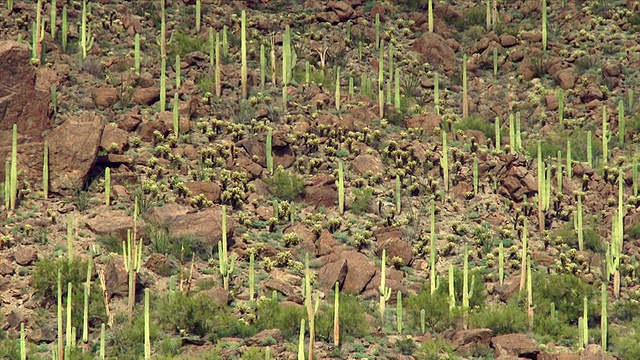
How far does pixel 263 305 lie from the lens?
97.1 ft

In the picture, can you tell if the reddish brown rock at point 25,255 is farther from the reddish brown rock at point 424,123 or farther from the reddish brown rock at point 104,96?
the reddish brown rock at point 424,123

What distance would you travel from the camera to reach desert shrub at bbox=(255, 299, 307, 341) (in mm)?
28969

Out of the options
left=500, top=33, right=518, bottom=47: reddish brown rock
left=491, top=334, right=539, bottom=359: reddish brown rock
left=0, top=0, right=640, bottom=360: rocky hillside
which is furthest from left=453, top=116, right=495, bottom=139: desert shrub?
left=491, top=334, right=539, bottom=359: reddish brown rock

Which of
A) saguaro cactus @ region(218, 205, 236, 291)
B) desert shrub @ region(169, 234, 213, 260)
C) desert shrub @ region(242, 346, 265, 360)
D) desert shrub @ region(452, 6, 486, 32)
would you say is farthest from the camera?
desert shrub @ region(452, 6, 486, 32)

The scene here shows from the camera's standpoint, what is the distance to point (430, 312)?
30.2 metres

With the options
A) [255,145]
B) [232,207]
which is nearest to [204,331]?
[232,207]

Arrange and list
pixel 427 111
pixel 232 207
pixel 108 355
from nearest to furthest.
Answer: pixel 108 355 → pixel 232 207 → pixel 427 111

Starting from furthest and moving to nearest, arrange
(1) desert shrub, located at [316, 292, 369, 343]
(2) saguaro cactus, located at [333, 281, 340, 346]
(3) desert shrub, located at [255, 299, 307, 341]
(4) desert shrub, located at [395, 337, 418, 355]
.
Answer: (3) desert shrub, located at [255, 299, 307, 341] < (1) desert shrub, located at [316, 292, 369, 343] < (4) desert shrub, located at [395, 337, 418, 355] < (2) saguaro cactus, located at [333, 281, 340, 346]

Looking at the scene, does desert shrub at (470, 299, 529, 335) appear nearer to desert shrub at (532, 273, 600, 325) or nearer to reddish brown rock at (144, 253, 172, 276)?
desert shrub at (532, 273, 600, 325)

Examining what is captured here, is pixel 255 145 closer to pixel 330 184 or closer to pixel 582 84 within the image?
pixel 330 184

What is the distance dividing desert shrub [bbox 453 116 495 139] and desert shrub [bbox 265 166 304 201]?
17.1 feet

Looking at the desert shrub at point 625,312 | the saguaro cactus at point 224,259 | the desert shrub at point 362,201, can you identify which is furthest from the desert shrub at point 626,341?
the saguaro cactus at point 224,259

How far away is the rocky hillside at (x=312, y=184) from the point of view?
95.8ft

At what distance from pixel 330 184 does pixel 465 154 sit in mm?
3657
